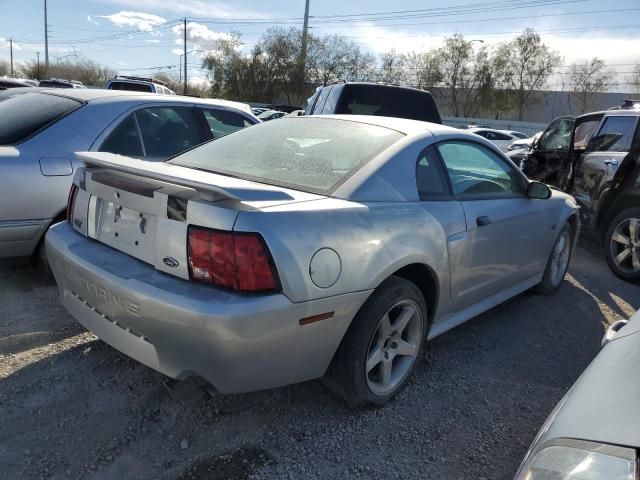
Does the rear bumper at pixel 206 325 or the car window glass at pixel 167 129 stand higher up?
the car window glass at pixel 167 129

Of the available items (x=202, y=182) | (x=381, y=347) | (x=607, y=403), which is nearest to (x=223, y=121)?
(x=202, y=182)

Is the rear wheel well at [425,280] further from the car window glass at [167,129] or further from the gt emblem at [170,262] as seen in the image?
the car window glass at [167,129]

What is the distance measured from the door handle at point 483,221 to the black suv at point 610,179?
3038 mm

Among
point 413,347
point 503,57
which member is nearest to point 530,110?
point 503,57

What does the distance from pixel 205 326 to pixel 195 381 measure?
36cm

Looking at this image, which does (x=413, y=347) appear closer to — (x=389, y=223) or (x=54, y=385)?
(x=389, y=223)

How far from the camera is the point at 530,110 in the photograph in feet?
178

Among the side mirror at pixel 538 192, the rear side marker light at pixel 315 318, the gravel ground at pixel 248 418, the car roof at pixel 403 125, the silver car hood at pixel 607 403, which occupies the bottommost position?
the gravel ground at pixel 248 418

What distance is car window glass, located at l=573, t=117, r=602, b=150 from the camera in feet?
22.5

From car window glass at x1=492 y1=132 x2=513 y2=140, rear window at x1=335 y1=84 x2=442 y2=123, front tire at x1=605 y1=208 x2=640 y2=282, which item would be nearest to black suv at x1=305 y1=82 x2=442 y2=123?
rear window at x1=335 y1=84 x2=442 y2=123

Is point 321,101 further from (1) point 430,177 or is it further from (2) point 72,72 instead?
(2) point 72,72

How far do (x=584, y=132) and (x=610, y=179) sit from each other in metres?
1.56

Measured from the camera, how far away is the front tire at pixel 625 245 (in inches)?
214

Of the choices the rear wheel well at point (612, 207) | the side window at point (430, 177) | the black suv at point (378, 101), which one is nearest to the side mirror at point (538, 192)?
the side window at point (430, 177)
